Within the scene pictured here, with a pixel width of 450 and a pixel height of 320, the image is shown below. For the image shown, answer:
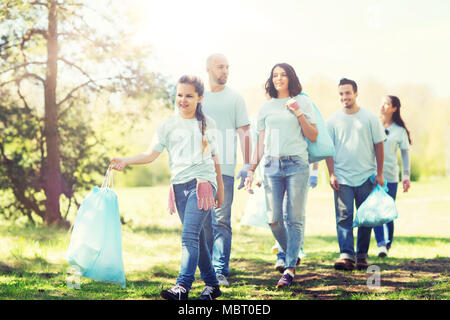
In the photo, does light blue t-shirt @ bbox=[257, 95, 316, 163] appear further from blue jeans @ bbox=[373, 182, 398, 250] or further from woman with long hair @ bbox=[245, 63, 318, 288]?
blue jeans @ bbox=[373, 182, 398, 250]

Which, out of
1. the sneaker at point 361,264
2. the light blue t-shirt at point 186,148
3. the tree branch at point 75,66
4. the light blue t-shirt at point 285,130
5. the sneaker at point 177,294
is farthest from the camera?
the tree branch at point 75,66

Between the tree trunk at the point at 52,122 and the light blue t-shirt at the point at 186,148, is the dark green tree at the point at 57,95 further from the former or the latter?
the light blue t-shirt at the point at 186,148

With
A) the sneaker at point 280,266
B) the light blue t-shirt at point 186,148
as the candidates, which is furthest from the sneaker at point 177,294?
the sneaker at point 280,266

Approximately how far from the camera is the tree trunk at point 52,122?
30.1 ft

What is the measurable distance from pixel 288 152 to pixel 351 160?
1.14 metres

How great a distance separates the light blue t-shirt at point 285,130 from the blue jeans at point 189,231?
113cm

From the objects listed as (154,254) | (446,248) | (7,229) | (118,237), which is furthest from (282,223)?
(7,229)

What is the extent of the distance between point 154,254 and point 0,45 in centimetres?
485

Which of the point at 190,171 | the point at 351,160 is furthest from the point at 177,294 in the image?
the point at 351,160

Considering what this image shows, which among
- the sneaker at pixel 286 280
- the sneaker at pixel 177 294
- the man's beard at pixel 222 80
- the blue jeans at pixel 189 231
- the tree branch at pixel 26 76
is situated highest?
the tree branch at pixel 26 76

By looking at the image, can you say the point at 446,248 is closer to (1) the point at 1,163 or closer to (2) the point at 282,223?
(2) the point at 282,223

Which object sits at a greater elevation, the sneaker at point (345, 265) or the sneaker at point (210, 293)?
the sneaker at point (210, 293)

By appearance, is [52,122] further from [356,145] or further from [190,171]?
[190,171]

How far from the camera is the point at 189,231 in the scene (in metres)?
3.57
